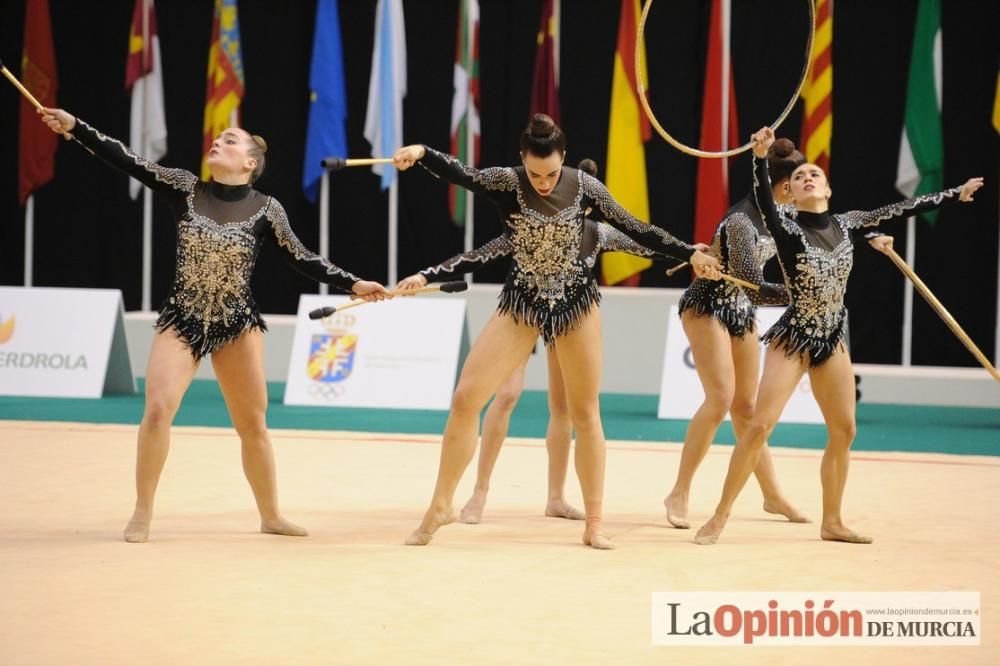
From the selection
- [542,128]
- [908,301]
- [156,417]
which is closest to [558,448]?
[542,128]

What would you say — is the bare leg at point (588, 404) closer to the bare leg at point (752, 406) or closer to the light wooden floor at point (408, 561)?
the light wooden floor at point (408, 561)

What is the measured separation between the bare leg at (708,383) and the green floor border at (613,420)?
3.00 m

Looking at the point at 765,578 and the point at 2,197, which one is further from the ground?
the point at 2,197

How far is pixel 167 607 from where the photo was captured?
4320 millimetres

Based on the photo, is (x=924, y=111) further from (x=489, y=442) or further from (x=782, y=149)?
(x=489, y=442)

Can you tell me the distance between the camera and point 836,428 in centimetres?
575

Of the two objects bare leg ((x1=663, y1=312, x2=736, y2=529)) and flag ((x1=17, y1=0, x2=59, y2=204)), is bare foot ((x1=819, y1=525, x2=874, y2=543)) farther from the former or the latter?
flag ((x1=17, y1=0, x2=59, y2=204))

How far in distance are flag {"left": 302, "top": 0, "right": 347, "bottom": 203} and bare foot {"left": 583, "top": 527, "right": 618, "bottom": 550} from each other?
26.5 ft

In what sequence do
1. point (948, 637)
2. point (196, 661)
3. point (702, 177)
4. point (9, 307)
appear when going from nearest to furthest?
1. point (196, 661)
2. point (948, 637)
3. point (9, 307)
4. point (702, 177)

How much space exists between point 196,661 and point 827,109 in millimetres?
9231

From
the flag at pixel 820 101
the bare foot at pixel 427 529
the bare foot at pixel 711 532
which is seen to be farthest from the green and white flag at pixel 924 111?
the bare foot at pixel 427 529

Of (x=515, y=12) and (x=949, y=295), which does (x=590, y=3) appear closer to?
(x=515, y=12)

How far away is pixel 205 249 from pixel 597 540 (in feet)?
6.78

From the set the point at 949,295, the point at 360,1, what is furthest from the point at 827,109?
the point at 360,1
